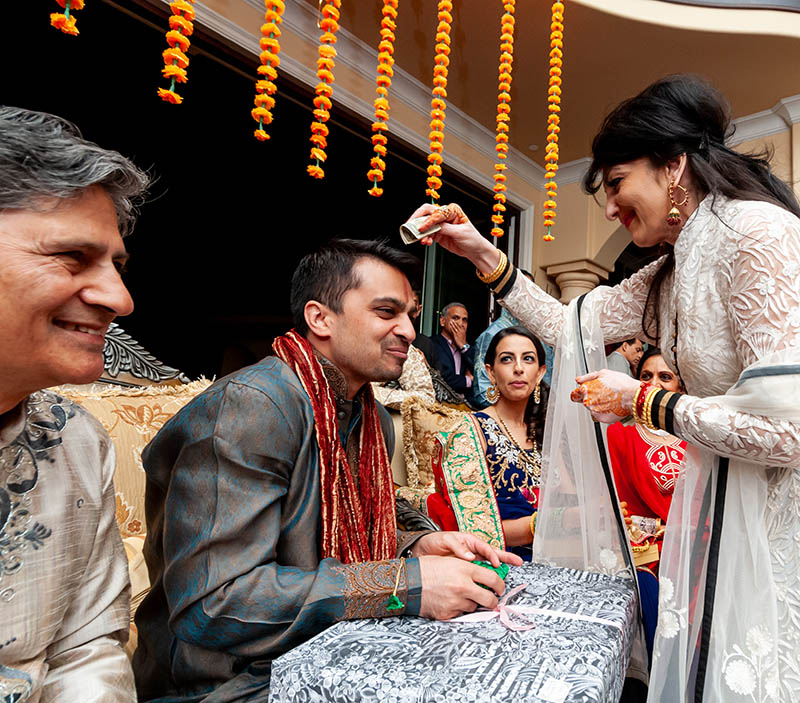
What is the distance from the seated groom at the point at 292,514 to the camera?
1044mm

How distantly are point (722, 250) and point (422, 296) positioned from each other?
4051 millimetres

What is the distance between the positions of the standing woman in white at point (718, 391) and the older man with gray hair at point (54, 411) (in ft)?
3.28

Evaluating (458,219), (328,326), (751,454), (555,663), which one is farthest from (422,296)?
(555,663)

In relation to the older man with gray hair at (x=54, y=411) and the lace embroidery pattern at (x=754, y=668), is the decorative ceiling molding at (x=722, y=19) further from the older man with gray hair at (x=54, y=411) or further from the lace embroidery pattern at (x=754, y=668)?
the older man with gray hair at (x=54, y=411)

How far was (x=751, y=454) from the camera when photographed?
3.84 feet

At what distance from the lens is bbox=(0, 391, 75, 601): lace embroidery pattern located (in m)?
0.80

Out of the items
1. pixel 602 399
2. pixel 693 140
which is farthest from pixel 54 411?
pixel 693 140

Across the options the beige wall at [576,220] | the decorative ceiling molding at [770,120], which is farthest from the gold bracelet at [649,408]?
the decorative ceiling molding at [770,120]

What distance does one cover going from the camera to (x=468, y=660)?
33.3 inches

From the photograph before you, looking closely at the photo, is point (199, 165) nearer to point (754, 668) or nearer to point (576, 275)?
point (754, 668)

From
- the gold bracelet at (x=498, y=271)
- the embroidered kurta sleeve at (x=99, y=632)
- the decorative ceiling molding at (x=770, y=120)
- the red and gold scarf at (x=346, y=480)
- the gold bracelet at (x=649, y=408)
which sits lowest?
the embroidered kurta sleeve at (x=99, y=632)

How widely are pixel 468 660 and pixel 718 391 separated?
2.84 feet

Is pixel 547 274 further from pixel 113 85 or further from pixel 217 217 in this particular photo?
pixel 113 85

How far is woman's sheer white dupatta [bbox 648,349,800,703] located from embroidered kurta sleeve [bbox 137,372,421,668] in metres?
0.60
